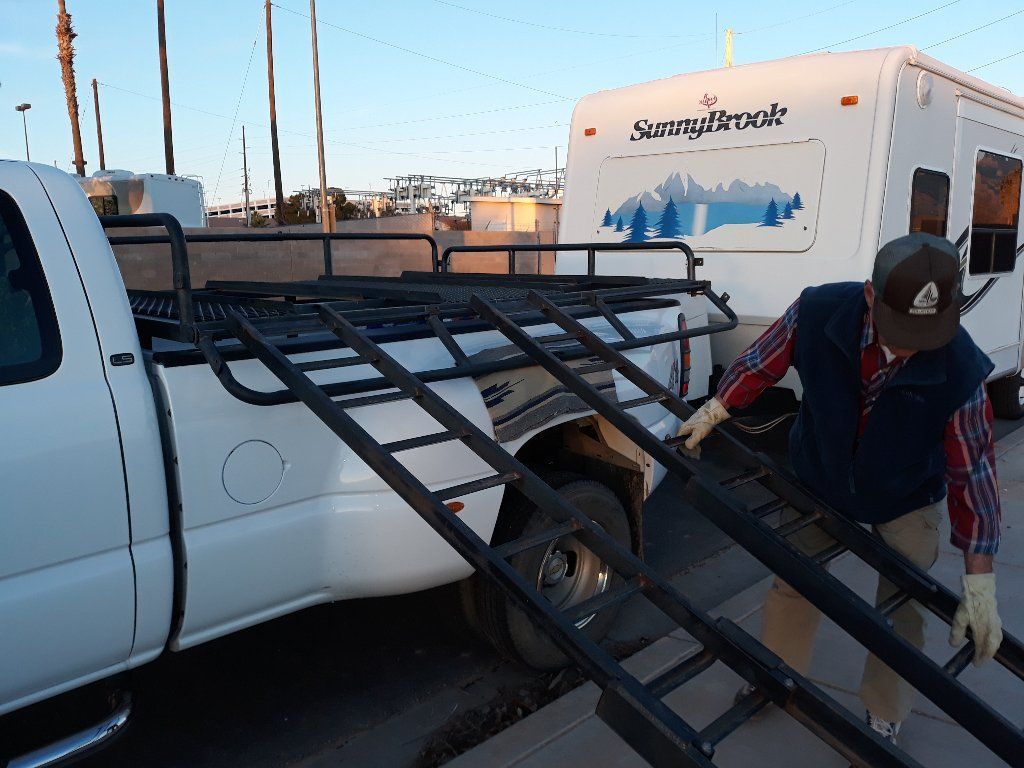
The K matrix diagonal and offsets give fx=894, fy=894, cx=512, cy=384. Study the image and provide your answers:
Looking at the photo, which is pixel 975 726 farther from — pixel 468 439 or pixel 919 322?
pixel 468 439

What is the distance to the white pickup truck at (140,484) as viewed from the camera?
2449mm

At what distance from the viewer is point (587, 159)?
7664mm

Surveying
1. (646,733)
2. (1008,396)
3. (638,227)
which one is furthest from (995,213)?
(646,733)

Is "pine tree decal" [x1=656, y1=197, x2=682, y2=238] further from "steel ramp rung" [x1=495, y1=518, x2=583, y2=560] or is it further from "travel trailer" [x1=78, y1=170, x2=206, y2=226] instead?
"travel trailer" [x1=78, y1=170, x2=206, y2=226]

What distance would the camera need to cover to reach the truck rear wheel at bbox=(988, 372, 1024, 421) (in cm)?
870

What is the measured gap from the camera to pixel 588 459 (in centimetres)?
409

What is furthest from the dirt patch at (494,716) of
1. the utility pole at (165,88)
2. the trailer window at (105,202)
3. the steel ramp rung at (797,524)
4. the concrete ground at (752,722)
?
the utility pole at (165,88)

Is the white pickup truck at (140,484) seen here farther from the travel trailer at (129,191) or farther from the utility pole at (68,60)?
the utility pole at (68,60)

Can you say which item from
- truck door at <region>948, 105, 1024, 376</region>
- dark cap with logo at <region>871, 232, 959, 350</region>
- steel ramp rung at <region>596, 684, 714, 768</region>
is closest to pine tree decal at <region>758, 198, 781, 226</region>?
truck door at <region>948, 105, 1024, 376</region>

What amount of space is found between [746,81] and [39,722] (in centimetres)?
601

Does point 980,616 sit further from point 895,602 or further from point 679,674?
point 679,674

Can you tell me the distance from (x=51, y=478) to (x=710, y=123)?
5.69m

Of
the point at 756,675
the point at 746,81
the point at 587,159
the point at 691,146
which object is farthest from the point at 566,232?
the point at 756,675

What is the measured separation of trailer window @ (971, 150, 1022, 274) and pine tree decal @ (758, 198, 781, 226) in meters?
1.87
